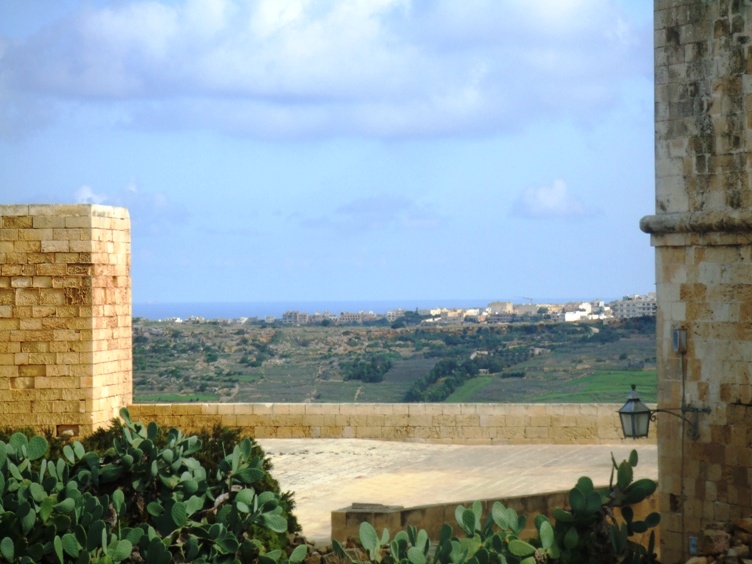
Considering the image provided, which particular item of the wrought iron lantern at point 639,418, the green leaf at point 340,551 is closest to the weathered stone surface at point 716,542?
the wrought iron lantern at point 639,418

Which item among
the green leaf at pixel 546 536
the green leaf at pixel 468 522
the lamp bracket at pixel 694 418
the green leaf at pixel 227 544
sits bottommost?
the green leaf at pixel 227 544

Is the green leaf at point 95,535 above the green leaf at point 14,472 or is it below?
below

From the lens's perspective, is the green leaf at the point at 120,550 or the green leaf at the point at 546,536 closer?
the green leaf at the point at 120,550

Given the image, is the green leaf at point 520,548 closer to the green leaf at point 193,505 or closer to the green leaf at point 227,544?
the green leaf at point 227,544


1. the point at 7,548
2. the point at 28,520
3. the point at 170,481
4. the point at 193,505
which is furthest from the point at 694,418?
the point at 7,548

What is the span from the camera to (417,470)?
15867mm

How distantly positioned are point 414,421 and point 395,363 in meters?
35.8

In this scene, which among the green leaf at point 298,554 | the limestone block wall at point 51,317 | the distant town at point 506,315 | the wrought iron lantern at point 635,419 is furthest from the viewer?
the distant town at point 506,315

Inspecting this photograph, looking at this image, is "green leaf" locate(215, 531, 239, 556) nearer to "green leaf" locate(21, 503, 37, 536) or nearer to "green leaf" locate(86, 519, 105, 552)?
"green leaf" locate(86, 519, 105, 552)

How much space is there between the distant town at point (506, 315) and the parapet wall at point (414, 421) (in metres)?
39.6

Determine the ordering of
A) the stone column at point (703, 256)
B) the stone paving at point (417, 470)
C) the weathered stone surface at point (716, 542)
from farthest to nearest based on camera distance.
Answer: the stone paving at point (417, 470) → the stone column at point (703, 256) → the weathered stone surface at point (716, 542)

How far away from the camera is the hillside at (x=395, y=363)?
43062mm

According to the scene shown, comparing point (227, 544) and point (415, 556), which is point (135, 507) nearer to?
point (227, 544)

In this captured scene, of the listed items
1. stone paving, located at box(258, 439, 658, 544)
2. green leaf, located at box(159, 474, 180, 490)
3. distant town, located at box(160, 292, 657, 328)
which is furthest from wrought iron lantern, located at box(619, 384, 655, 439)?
distant town, located at box(160, 292, 657, 328)
